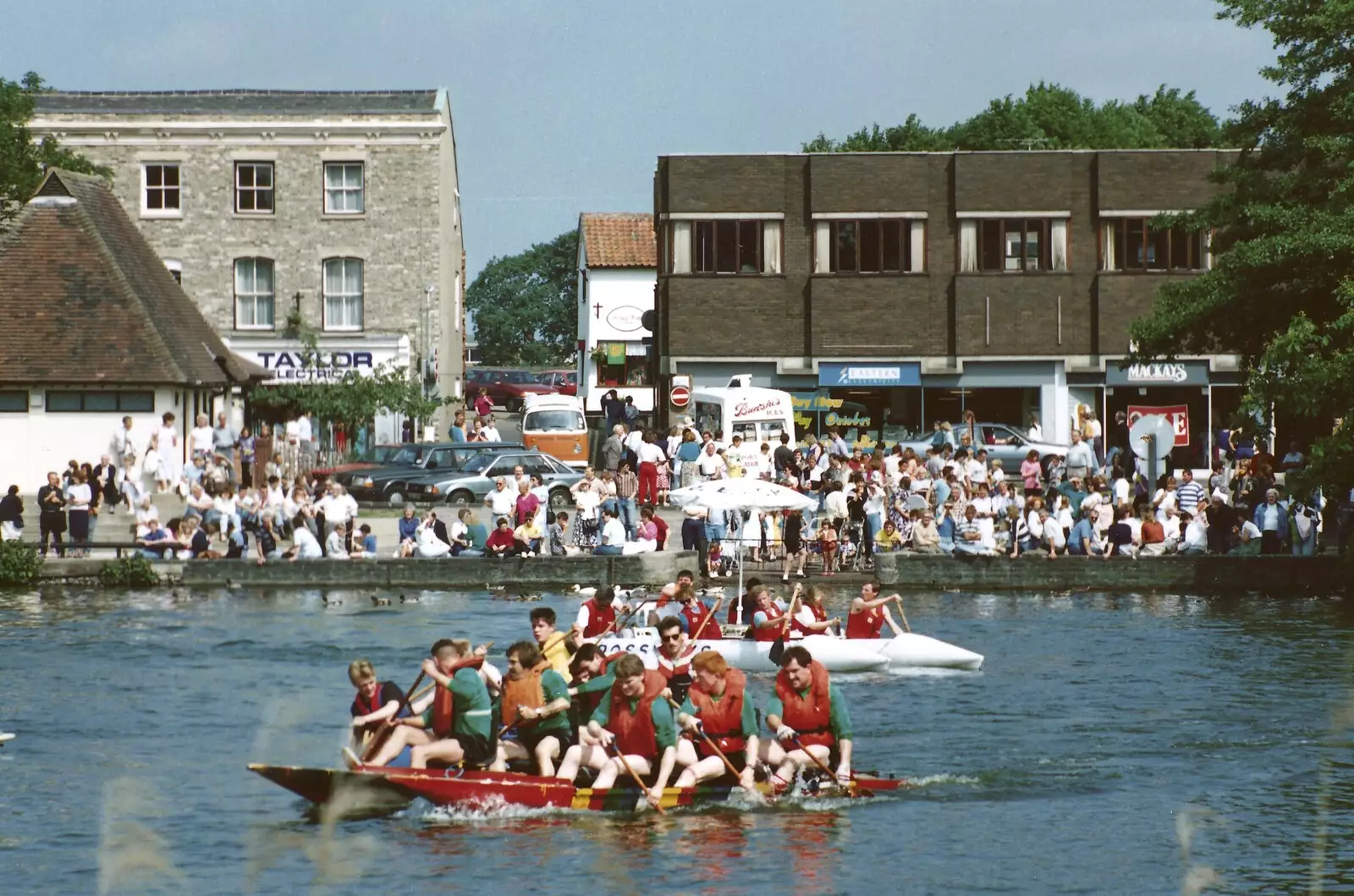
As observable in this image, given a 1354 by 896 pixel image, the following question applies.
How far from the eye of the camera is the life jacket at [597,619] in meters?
26.5

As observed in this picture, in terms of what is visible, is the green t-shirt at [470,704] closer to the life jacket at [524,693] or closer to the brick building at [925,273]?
the life jacket at [524,693]

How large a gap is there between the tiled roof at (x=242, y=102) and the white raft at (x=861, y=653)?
116 feet

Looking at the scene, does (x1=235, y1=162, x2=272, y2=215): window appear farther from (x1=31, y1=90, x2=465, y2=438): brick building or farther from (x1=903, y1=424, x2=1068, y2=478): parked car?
(x1=903, y1=424, x2=1068, y2=478): parked car

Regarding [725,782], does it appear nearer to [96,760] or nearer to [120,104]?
[96,760]

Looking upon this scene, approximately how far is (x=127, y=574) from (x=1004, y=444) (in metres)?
22.8

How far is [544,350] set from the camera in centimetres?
14988

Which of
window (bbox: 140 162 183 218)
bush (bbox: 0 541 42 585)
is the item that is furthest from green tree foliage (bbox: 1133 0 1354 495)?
window (bbox: 140 162 183 218)

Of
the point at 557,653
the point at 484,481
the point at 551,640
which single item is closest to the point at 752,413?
the point at 484,481

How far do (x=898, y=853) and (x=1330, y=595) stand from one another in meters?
20.9

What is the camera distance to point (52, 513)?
38.8 m

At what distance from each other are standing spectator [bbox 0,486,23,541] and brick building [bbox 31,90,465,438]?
843 inches

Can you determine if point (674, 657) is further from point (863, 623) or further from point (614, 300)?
point (614, 300)

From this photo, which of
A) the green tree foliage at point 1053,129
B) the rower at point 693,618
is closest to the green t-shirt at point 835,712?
the rower at point 693,618

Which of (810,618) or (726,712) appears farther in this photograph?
(810,618)
